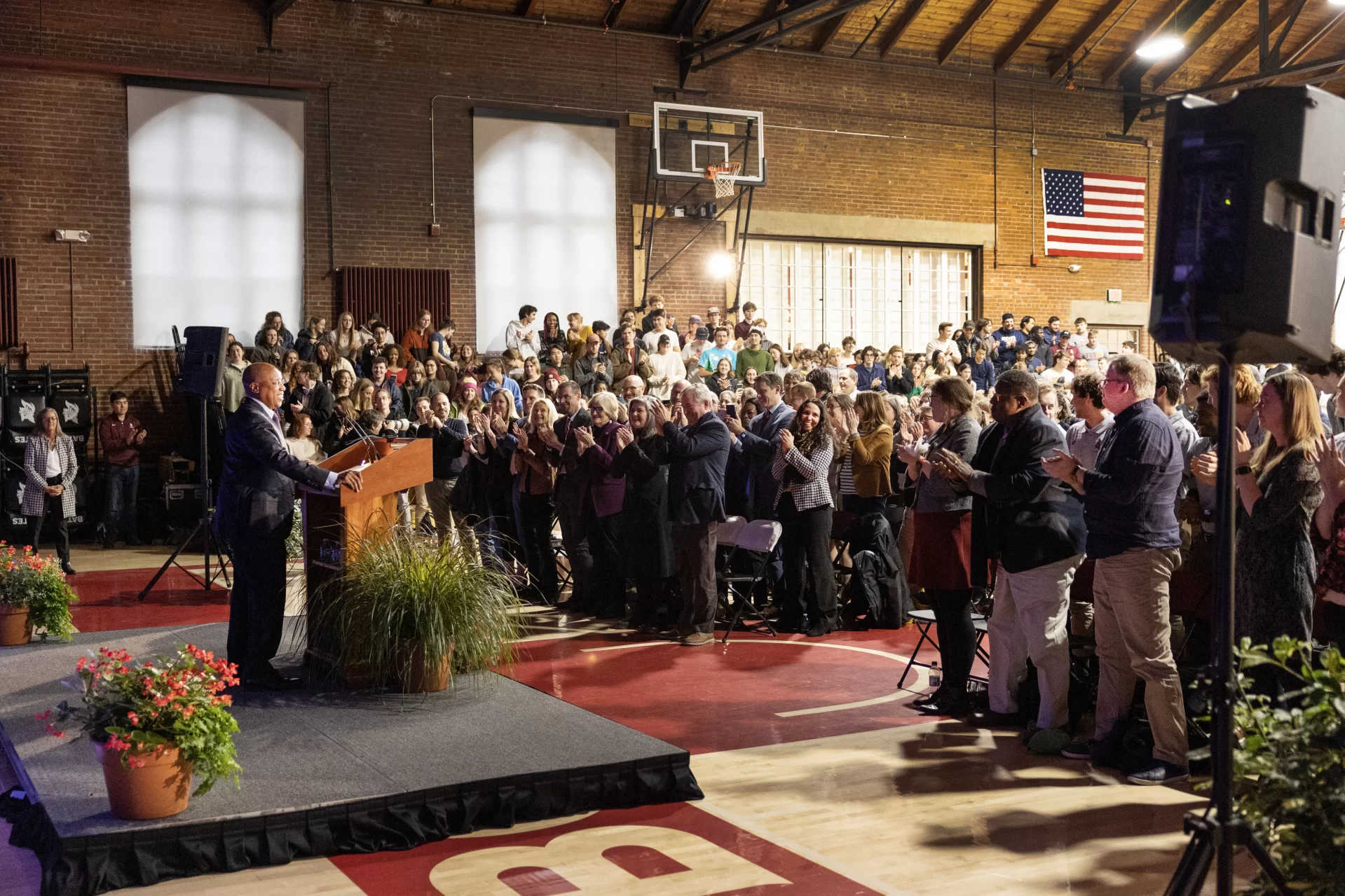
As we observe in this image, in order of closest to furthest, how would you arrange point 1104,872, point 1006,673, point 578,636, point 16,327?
point 1104,872 < point 1006,673 < point 578,636 < point 16,327

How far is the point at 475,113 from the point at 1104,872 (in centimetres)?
1502

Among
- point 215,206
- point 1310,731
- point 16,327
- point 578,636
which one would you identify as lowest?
point 578,636

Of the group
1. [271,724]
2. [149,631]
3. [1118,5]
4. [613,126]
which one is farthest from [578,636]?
[1118,5]

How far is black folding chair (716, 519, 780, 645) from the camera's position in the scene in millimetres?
8445

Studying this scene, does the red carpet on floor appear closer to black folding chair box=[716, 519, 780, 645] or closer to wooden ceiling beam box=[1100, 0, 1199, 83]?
black folding chair box=[716, 519, 780, 645]

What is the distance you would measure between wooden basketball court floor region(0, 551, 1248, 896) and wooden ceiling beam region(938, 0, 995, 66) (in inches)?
604

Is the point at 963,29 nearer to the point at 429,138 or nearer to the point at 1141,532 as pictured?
the point at 429,138

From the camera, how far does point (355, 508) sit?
679 centimetres

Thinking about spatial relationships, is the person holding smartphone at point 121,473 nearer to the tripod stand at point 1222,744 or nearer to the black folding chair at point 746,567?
the black folding chair at point 746,567

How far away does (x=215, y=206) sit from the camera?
16312 millimetres

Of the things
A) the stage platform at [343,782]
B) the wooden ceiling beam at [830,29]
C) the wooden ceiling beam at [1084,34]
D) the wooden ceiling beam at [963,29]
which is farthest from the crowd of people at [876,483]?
the wooden ceiling beam at [1084,34]

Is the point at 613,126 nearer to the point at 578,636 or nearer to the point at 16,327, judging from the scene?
the point at 16,327

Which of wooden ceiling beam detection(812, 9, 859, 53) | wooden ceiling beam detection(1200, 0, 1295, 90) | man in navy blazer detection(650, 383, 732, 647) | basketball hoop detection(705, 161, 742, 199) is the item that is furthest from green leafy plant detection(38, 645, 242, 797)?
wooden ceiling beam detection(1200, 0, 1295, 90)

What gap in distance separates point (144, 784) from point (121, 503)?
11340 mm
